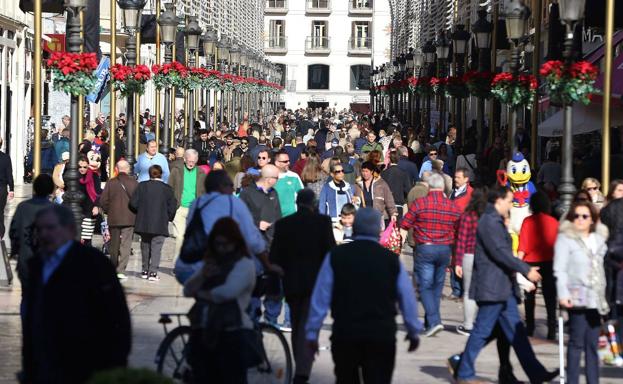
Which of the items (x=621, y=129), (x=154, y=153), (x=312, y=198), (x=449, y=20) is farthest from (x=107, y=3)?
(x=312, y=198)

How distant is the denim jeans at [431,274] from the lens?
51.6ft

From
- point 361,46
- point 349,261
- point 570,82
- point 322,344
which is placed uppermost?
point 361,46

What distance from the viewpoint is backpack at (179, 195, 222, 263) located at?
11.2 m

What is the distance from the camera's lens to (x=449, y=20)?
5888 cm

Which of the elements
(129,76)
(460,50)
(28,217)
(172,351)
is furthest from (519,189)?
(460,50)

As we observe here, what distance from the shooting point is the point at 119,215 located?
19.9 m

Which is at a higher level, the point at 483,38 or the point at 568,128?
the point at 483,38

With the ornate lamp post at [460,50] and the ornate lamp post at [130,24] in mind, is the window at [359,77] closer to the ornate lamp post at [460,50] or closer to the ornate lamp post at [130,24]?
the ornate lamp post at [460,50]

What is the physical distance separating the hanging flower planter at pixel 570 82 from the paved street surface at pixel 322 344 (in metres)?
2.37

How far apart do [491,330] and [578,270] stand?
1069 mm

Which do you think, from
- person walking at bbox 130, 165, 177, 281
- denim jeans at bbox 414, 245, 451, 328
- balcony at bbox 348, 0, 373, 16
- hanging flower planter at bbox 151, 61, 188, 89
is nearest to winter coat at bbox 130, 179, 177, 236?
person walking at bbox 130, 165, 177, 281

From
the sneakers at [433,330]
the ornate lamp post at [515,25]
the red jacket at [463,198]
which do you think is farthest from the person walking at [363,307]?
the ornate lamp post at [515,25]

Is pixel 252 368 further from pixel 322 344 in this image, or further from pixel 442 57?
pixel 442 57

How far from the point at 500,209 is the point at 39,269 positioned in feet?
17.0
